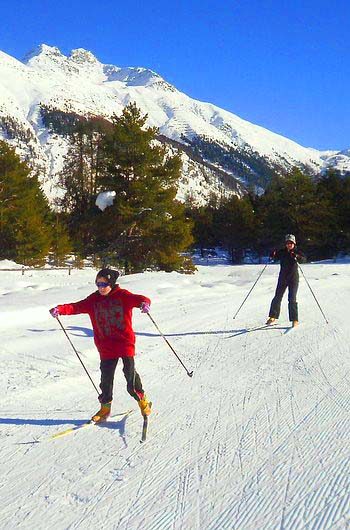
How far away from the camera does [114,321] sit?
5.29 m

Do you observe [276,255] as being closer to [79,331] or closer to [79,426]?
[79,331]

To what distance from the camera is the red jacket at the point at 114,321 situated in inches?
208

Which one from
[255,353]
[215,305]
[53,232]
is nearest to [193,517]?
[255,353]

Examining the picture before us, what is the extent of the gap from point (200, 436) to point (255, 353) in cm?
367

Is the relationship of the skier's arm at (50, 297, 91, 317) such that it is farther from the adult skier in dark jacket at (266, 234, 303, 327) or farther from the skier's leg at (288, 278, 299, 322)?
the skier's leg at (288, 278, 299, 322)

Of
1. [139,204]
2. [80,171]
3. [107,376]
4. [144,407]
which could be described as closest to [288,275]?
[144,407]

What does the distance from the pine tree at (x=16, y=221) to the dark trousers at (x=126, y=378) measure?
93.4 feet

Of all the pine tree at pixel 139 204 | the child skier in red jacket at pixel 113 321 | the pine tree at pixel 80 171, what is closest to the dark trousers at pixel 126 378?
the child skier in red jacket at pixel 113 321

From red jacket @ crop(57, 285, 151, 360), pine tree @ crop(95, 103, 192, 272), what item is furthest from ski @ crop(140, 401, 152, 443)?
pine tree @ crop(95, 103, 192, 272)

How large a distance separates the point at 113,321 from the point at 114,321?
0.4 inches

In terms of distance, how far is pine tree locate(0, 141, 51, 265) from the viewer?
3262cm

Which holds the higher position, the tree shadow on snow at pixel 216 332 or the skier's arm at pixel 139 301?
the skier's arm at pixel 139 301

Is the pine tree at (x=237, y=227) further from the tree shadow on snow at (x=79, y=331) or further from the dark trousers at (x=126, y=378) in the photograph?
the dark trousers at (x=126, y=378)

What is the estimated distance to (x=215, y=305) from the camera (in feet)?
44.9
